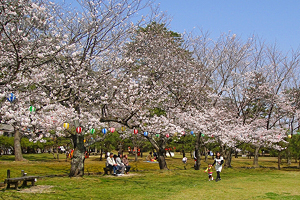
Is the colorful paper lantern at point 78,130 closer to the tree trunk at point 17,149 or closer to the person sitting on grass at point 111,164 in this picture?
the person sitting on grass at point 111,164

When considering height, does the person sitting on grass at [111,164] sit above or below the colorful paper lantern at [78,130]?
below

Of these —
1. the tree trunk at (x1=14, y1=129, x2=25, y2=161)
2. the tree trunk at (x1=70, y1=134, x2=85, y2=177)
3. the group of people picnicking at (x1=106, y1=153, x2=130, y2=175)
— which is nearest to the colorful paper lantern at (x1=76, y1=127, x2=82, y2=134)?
the tree trunk at (x1=70, y1=134, x2=85, y2=177)

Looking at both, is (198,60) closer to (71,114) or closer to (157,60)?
(157,60)

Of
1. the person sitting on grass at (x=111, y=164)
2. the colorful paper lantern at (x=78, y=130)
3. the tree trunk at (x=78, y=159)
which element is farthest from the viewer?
the person sitting on grass at (x=111, y=164)

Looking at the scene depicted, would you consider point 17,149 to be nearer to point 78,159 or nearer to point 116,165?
point 116,165

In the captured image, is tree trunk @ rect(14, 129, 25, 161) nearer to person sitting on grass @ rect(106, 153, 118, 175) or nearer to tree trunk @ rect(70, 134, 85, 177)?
person sitting on grass @ rect(106, 153, 118, 175)

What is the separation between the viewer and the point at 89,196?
910cm

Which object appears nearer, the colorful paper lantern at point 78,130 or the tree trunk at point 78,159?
the colorful paper lantern at point 78,130

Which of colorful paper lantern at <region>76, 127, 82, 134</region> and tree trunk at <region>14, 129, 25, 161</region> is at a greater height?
colorful paper lantern at <region>76, 127, 82, 134</region>

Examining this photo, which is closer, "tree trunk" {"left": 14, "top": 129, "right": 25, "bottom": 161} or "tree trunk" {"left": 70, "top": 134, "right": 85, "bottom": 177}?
"tree trunk" {"left": 70, "top": 134, "right": 85, "bottom": 177}

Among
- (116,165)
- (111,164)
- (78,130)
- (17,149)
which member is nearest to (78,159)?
(78,130)

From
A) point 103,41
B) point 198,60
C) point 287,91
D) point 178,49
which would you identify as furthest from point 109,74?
point 287,91

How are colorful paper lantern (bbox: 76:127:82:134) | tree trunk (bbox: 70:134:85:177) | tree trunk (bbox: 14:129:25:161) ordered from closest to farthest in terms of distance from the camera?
colorful paper lantern (bbox: 76:127:82:134) → tree trunk (bbox: 70:134:85:177) → tree trunk (bbox: 14:129:25:161)

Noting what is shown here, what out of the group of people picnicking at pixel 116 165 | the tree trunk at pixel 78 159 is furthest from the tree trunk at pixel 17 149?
the tree trunk at pixel 78 159
